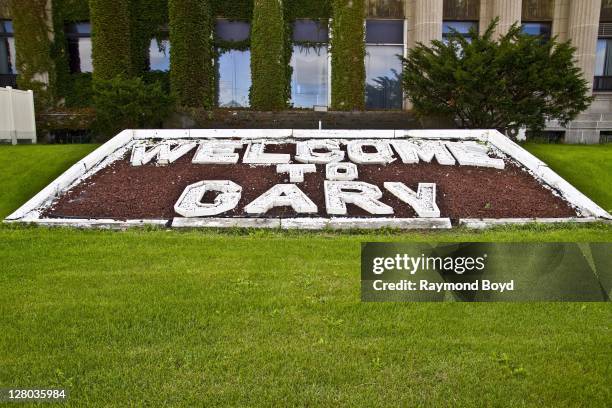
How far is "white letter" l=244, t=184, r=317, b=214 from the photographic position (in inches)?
346

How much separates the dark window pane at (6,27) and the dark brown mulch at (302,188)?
15428 mm

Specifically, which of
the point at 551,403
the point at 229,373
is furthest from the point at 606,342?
the point at 229,373

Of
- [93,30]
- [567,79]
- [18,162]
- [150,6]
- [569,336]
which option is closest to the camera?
[569,336]

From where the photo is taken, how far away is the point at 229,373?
130 inches

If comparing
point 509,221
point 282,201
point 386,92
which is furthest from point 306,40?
point 509,221

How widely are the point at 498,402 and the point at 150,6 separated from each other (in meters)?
21.6

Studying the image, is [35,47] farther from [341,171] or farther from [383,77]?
[341,171]

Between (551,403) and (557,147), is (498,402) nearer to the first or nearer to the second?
(551,403)

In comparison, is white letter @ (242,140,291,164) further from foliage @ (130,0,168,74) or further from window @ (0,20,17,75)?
window @ (0,20,17,75)

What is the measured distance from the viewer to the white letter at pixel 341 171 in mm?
9922

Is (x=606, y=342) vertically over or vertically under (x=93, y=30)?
under

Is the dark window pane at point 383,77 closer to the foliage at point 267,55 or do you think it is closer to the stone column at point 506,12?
the stone column at point 506,12

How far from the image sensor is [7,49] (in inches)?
878

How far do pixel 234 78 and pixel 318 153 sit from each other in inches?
487
